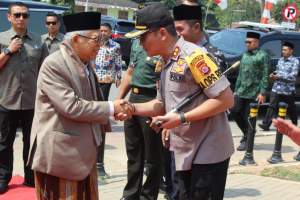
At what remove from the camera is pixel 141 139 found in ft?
19.0

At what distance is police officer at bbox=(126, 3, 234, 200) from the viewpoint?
361 cm

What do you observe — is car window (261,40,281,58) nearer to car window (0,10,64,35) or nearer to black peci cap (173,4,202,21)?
car window (0,10,64,35)

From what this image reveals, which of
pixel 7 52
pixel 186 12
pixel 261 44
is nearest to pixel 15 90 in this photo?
pixel 7 52

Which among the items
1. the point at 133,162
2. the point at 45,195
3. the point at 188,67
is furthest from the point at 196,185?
the point at 133,162

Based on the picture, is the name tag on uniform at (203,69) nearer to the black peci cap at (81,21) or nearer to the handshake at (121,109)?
the handshake at (121,109)

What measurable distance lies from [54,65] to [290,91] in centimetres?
763

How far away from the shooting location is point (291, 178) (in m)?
7.15

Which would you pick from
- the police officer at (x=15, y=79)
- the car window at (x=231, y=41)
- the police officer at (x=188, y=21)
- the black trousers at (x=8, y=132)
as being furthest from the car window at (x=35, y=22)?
the police officer at (x=188, y=21)

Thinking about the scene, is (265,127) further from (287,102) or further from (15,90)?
(15,90)

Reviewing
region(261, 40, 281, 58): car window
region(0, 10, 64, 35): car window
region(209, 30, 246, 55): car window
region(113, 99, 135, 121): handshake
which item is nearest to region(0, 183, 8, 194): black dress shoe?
region(113, 99, 135, 121): handshake

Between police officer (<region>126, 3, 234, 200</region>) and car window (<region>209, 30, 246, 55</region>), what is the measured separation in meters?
9.24

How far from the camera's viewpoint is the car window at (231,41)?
13047mm

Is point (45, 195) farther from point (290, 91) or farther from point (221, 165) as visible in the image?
point (290, 91)

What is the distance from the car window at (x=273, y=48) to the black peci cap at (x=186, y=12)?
29.3 ft
